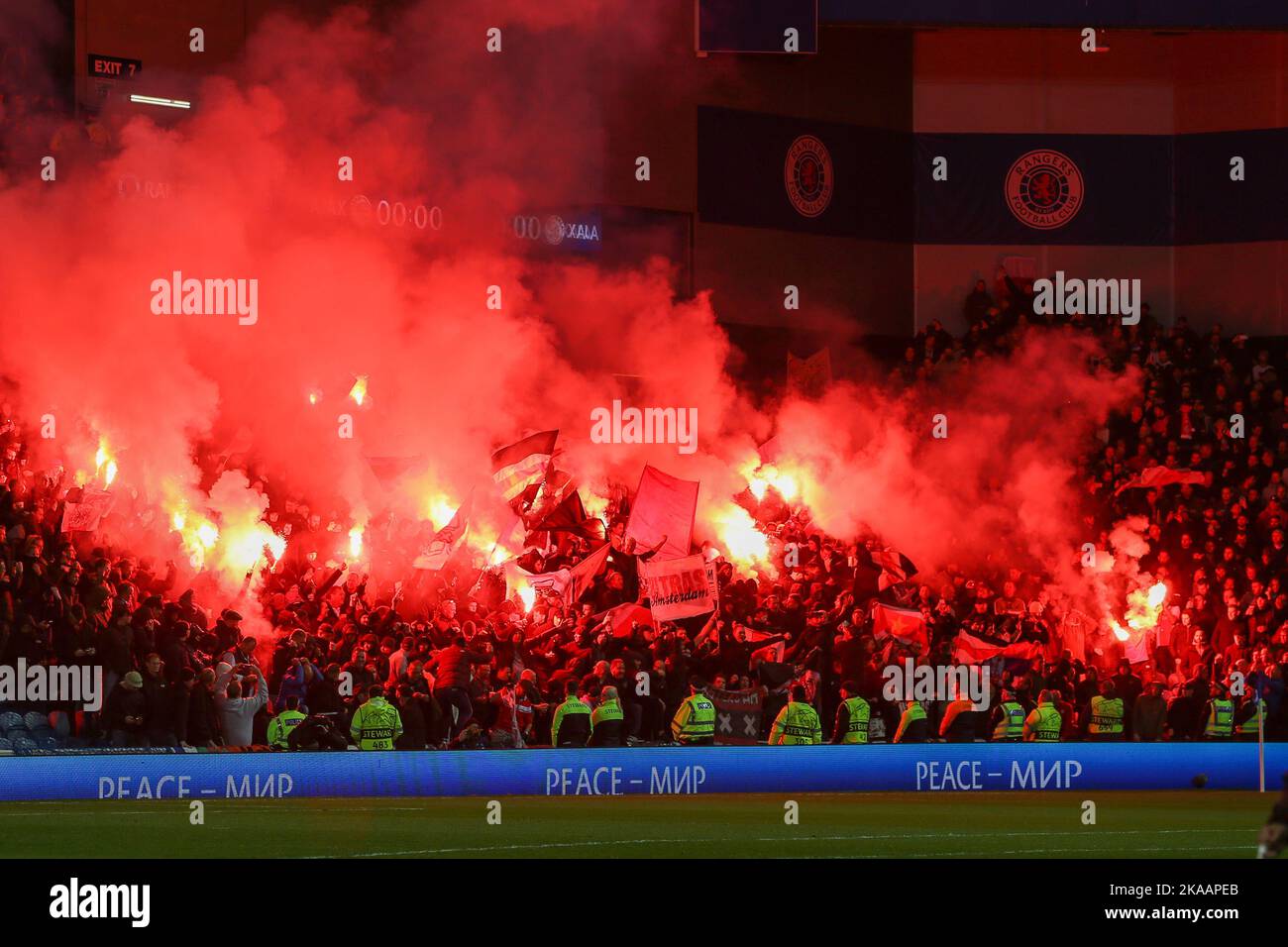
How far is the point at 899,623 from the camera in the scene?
843 inches

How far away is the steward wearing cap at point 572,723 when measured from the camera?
60.8ft

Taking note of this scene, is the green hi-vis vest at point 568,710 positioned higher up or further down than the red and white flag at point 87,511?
further down

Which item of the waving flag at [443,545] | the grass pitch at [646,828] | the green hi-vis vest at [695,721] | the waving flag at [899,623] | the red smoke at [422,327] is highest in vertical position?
the red smoke at [422,327]

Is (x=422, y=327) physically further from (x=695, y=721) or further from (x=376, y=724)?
(x=376, y=724)

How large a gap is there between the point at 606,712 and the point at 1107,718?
197 inches

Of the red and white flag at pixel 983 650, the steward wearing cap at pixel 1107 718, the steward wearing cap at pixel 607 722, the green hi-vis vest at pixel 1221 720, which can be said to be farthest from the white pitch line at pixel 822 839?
the red and white flag at pixel 983 650

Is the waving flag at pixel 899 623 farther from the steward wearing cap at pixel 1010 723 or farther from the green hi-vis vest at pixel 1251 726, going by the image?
the green hi-vis vest at pixel 1251 726

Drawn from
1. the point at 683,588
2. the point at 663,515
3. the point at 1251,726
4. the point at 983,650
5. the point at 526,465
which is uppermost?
the point at 526,465

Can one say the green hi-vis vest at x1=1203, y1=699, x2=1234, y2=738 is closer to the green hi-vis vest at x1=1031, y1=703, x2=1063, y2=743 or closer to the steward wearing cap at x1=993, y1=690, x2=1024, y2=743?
the green hi-vis vest at x1=1031, y1=703, x2=1063, y2=743

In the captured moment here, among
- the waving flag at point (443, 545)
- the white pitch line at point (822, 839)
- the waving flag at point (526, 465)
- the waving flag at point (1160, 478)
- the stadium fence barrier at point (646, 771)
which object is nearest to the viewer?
the white pitch line at point (822, 839)

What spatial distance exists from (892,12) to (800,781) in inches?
413

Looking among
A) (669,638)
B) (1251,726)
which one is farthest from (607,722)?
(1251,726)

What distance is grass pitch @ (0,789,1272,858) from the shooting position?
1333 centimetres

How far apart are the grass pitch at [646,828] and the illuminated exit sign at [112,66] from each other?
9650mm
